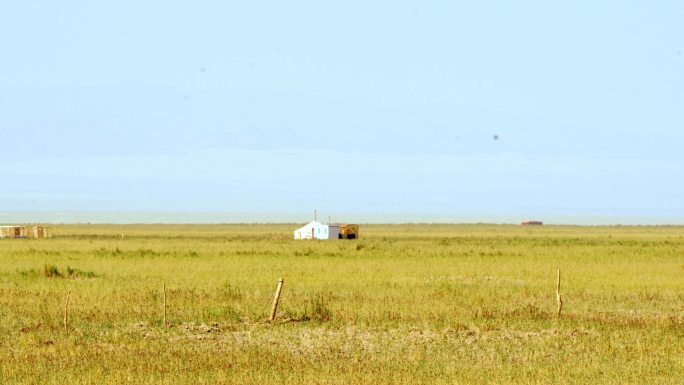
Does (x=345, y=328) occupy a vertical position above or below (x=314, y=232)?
below

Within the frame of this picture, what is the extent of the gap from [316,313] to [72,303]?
8.17 meters

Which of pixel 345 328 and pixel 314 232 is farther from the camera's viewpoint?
pixel 314 232

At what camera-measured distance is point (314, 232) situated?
112688mm

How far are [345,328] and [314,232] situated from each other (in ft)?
280

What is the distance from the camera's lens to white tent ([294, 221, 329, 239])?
4390 inches

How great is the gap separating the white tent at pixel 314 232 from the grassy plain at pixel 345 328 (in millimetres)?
60686

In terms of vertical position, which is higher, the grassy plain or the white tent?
the white tent

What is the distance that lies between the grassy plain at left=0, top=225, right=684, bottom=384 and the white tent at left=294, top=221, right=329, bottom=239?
60.7 meters

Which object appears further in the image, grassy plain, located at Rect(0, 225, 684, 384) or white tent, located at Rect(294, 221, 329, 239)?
white tent, located at Rect(294, 221, 329, 239)

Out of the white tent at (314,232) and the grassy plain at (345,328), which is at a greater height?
the white tent at (314,232)

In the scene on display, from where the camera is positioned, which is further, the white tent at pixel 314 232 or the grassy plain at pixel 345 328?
the white tent at pixel 314 232

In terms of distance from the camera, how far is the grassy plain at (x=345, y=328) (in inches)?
814

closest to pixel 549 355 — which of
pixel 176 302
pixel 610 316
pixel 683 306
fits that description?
pixel 610 316

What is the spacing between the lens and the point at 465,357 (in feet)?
74.5
